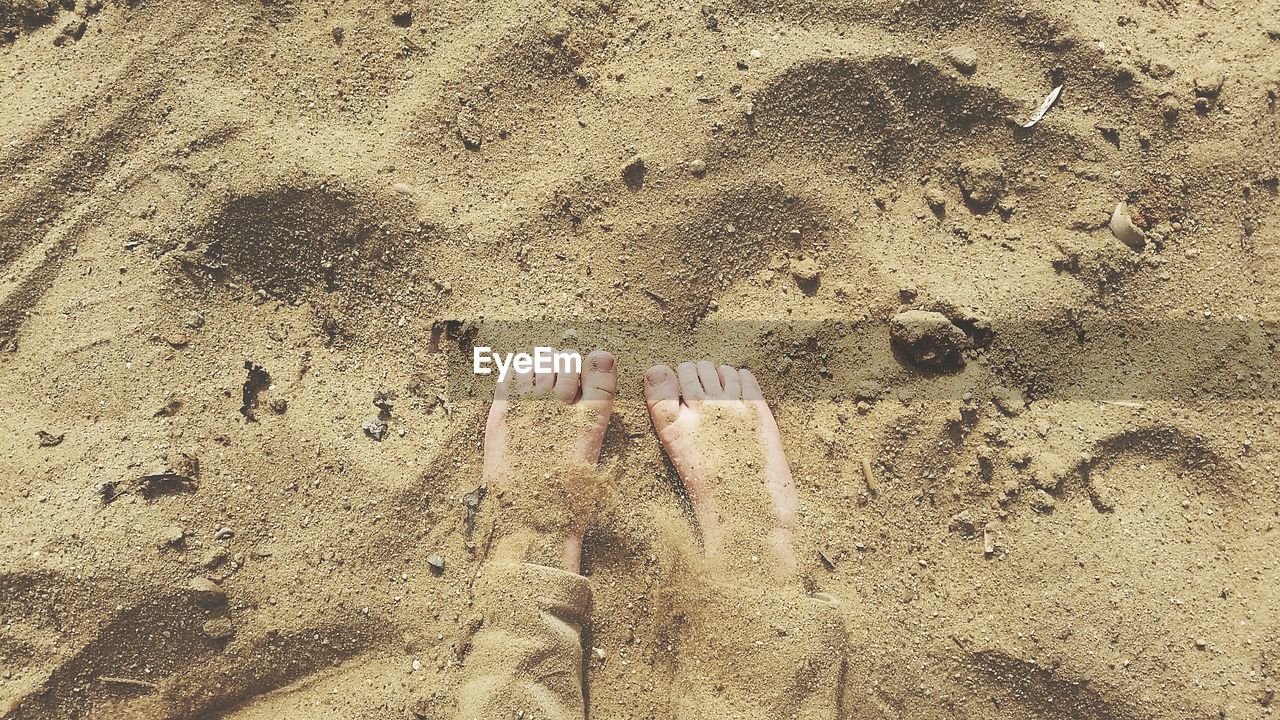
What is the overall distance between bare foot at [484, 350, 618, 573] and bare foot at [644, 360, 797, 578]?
0.50 feet

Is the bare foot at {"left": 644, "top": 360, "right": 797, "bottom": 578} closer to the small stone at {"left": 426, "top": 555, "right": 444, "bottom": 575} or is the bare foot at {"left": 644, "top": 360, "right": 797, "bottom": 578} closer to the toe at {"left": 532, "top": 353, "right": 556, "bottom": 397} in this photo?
the toe at {"left": 532, "top": 353, "right": 556, "bottom": 397}

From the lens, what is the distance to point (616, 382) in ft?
6.29

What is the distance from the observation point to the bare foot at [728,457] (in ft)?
5.98

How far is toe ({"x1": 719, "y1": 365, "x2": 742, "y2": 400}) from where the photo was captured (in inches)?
75.9

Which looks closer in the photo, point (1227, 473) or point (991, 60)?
point (1227, 473)

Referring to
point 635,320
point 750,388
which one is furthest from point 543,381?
point 750,388

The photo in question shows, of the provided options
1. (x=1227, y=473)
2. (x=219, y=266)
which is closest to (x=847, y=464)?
(x=1227, y=473)

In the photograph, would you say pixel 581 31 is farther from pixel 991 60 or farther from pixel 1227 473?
pixel 1227 473

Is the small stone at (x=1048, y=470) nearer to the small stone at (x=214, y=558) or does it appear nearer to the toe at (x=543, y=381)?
the toe at (x=543, y=381)

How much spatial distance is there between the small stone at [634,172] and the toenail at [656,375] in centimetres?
46

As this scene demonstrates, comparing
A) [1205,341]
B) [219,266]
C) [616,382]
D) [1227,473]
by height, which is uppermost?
[219,266]

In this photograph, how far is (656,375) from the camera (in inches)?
75.5

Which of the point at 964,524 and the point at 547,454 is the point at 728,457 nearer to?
the point at 547,454

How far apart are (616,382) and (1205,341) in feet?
4.74
